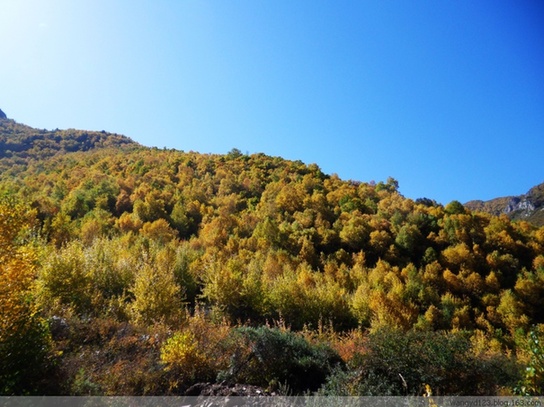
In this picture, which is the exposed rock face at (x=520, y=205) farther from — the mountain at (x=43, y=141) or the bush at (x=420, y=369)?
the mountain at (x=43, y=141)

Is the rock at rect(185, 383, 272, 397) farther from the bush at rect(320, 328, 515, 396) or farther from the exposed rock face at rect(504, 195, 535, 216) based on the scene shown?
the exposed rock face at rect(504, 195, 535, 216)

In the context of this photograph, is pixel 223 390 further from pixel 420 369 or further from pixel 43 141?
pixel 43 141

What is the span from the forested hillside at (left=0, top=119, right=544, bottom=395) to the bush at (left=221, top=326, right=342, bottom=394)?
49 mm

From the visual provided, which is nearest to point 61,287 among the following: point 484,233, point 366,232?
point 366,232

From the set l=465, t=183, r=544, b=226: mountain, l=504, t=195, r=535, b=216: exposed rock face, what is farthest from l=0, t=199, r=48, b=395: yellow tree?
l=504, t=195, r=535, b=216: exposed rock face

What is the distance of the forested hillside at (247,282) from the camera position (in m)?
9.66

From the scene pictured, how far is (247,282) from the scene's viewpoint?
2494 centimetres

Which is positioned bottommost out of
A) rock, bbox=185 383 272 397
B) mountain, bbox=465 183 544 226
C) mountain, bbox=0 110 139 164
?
rock, bbox=185 383 272 397

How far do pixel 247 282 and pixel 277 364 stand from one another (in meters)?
13.8

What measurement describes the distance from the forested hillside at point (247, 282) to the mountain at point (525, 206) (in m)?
55.2

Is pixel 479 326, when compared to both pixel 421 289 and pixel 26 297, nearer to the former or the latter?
pixel 421 289

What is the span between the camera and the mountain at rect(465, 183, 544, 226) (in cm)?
10719

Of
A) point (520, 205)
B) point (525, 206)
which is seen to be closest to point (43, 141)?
point (525, 206)

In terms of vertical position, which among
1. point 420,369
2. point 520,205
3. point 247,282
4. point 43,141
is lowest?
point 420,369
